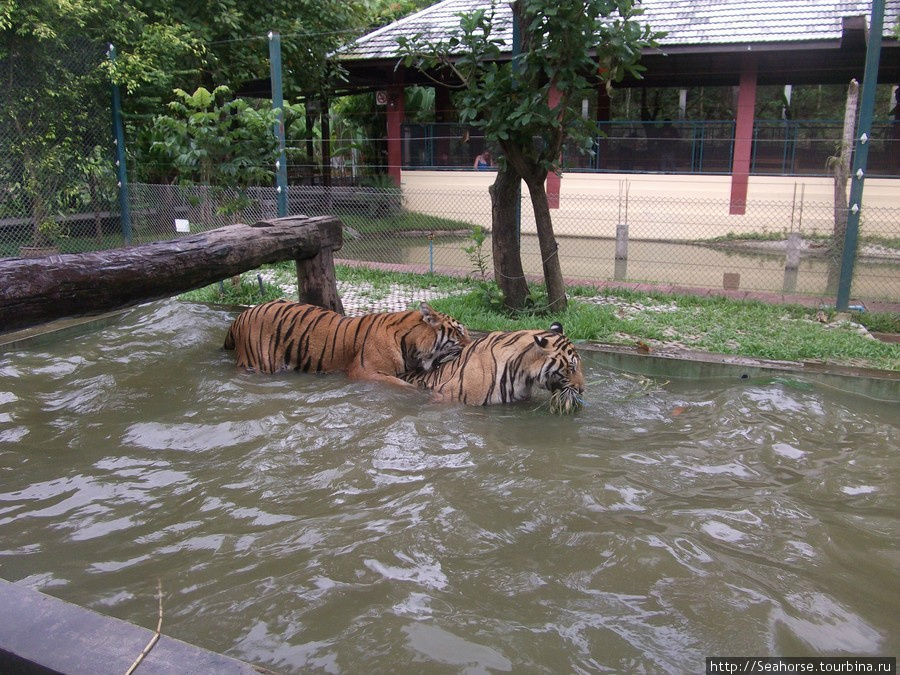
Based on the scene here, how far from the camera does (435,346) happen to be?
16.6 feet

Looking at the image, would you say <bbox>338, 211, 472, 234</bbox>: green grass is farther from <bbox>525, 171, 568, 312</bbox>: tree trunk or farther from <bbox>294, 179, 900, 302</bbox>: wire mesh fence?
<bbox>525, 171, 568, 312</bbox>: tree trunk

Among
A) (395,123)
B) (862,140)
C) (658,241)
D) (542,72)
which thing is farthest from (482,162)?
(862,140)

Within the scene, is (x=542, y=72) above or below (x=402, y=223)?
above

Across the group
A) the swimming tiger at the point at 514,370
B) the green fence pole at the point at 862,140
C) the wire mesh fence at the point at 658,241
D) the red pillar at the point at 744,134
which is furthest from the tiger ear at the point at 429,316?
the red pillar at the point at 744,134

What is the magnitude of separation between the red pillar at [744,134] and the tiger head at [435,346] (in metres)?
11.2

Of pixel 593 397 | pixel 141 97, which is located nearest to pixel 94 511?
pixel 593 397

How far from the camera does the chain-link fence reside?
352 inches

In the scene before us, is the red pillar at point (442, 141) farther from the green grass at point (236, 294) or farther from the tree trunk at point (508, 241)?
the tree trunk at point (508, 241)

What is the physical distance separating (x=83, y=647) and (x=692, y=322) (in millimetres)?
5942

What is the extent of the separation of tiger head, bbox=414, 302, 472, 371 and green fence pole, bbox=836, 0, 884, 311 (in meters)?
4.35

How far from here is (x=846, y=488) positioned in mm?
3547

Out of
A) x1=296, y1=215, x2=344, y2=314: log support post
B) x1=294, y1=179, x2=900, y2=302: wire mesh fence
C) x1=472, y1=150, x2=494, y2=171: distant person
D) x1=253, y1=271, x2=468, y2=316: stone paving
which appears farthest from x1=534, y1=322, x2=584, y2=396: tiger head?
x1=472, y1=150, x2=494, y2=171: distant person

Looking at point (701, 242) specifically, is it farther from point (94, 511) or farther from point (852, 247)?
point (94, 511)

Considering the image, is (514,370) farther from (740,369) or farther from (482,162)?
(482,162)
